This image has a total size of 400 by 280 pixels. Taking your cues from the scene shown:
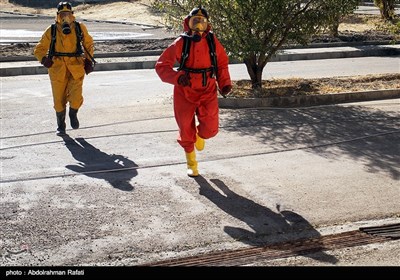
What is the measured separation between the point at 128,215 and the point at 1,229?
1074 mm

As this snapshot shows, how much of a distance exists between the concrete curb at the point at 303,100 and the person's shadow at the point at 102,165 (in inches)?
117

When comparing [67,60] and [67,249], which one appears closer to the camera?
[67,249]

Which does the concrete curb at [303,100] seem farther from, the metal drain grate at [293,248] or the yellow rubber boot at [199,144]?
the metal drain grate at [293,248]

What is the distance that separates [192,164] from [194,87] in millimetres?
788

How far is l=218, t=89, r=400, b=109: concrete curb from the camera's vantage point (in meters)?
11.7

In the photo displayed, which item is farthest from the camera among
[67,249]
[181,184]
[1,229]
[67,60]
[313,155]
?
[67,60]

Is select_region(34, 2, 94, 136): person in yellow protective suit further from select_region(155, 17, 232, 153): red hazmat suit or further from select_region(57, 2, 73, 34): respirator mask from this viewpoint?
select_region(155, 17, 232, 153): red hazmat suit

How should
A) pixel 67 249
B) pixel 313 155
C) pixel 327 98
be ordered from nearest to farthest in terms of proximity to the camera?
1. pixel 67 249
2. pixel 313 155
3. pixel 327 98

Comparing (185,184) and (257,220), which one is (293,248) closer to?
(257,220)

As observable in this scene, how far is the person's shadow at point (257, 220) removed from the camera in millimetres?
6383

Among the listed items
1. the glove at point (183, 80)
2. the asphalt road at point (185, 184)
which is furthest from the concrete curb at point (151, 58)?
the glove at point (183, 80)
